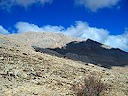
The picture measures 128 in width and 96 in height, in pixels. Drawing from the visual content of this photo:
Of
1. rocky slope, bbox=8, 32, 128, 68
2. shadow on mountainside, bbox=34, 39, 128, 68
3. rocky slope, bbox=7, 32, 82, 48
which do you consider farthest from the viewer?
rocky slope, bbox=7, 32, 82, 48

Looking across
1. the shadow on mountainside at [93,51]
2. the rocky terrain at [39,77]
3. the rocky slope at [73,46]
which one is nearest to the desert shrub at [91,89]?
the rocky terrain at [39,77]

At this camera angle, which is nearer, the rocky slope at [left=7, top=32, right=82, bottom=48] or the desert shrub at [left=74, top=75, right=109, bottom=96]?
the desert shrub at [left=74, top=75, right=109, bottom=96]

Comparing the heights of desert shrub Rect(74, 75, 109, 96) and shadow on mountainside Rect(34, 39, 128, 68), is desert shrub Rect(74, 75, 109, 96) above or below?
below

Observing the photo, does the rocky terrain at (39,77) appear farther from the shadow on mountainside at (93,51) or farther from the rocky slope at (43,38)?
the rocky slope at (43,38)

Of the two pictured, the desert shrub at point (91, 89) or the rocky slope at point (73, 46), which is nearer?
the desert shrub at point (91, 89)

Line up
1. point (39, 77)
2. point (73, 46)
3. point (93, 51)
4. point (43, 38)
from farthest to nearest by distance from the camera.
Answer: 1. point (43, 38)
2. point (73, 46)
3. point (93, 51)
4. point (39, 77)

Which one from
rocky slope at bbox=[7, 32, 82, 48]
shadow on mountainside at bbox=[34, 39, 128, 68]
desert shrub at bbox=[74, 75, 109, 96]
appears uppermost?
rocky slope at bbox=[7, 32, 82, 48]

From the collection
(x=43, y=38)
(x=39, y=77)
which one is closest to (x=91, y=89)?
(x=39, y=77)

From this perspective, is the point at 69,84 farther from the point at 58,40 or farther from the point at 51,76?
the point at 58,40

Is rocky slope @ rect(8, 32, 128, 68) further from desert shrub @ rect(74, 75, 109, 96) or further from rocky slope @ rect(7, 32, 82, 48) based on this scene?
desert shrub @ rect(74, 75, 109, 96)

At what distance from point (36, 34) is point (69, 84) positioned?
110 m

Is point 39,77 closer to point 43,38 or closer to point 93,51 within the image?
point 93,51

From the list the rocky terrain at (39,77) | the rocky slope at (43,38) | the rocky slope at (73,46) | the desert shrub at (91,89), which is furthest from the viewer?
the rocky slope at (43,38)

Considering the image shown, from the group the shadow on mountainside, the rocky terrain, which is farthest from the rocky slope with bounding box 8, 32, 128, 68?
the rocky terrain
